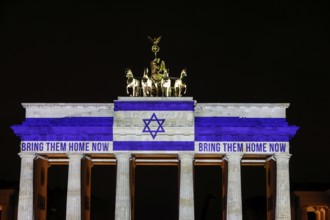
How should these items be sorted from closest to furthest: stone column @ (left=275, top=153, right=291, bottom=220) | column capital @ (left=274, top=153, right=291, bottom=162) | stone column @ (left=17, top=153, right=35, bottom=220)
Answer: stone column @ (left=275, top=153, right=291, bottom=220) < stone column @ (left=17, top=153, right=35, bottom=220) < column capital @ (left=274, top=153, right=291, bottom=162)

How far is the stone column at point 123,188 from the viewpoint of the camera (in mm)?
94938

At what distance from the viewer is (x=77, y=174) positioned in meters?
96.0

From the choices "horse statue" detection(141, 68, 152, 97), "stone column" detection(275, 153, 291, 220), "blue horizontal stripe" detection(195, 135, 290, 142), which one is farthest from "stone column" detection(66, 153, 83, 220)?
"stone column" detection(275, 153, 291, 220)

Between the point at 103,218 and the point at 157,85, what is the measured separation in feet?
192

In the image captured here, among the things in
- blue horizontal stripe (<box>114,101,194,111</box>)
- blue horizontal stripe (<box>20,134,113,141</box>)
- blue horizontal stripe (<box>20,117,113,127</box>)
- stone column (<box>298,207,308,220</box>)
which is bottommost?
stone column (<box>298,207,308,220</box>)

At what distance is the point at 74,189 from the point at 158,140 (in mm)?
11345

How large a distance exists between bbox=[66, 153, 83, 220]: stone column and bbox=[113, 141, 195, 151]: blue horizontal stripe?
483 centimetres

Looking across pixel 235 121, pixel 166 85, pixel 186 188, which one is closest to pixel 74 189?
pixel 186 188

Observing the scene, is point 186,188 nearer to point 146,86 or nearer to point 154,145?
point 154,145

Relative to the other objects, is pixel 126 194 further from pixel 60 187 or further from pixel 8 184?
pixel 60 187

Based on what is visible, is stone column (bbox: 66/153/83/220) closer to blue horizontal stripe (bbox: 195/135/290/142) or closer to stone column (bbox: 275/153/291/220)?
blue horizontal stripe (bbox: 195/135/290/142)

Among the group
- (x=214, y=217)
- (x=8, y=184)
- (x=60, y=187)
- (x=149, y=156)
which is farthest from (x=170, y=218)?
(x=149, y=156)

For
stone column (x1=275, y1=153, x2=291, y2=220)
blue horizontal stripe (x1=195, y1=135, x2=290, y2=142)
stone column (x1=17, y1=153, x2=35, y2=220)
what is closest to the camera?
stone column (x1=275, y1=153, x2=291, y2=220)

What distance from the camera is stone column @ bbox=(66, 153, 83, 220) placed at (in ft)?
312
